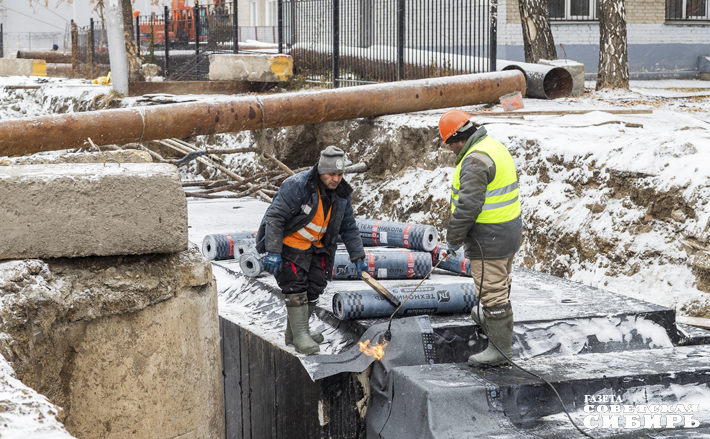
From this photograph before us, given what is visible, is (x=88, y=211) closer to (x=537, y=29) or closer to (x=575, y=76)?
(x=575, y=76)

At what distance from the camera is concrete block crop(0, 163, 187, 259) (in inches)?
146

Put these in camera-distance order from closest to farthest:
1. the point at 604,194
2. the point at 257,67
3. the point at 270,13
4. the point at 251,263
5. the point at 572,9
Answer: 1. the point at 251,263
2. the point at 604,194
3. the point at 257,67
4. the point at 572,9
5. the point at 270,13

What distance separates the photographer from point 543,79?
10656 millimetres

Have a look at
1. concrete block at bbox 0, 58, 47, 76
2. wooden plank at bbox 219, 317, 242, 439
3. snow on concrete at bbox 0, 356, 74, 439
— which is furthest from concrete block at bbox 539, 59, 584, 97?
concrete block at bbox 0, 58, 47, 76

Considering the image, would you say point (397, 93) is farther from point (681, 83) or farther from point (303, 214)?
point (681, 83)

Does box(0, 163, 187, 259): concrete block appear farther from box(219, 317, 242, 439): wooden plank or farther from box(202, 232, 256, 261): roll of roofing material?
box(202, 232, 256, 261): roll of roofing material

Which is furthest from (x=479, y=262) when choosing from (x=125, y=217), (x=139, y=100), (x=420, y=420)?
(x=139, y=100)

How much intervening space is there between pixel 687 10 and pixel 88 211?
18806 millimetres

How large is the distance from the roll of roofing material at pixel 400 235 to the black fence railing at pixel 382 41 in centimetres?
518

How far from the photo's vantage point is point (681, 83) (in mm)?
16203

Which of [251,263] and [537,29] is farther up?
[537,29]

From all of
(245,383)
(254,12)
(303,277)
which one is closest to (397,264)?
(303,277)

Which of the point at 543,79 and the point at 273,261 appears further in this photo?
the point at 543,79

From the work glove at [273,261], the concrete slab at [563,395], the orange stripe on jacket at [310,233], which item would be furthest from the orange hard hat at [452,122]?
the concrete slab at [563,395]
